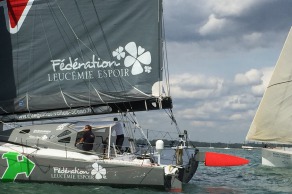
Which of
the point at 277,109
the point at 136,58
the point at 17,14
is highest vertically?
Result: the point at 17,14

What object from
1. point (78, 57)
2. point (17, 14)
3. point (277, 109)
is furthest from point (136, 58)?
point (277, 109)

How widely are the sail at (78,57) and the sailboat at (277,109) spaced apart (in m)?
11.4

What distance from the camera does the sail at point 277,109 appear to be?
2636 centimetres

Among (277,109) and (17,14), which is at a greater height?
(17,14)

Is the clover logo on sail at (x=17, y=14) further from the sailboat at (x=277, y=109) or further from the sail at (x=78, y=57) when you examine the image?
the sailboat at (x=277, y=109)

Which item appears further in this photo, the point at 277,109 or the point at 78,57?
the point at 277,109

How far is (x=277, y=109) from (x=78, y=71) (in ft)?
43.3

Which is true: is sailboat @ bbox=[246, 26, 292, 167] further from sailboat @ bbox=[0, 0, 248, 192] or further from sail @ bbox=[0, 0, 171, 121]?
sail @ bbox=[0, 0, 171, 121]

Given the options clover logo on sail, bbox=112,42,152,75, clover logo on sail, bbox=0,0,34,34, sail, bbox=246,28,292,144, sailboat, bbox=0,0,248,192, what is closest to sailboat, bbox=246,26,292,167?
sail, bbox=246,28,292,144

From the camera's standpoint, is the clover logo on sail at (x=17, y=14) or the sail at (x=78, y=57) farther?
the clover logo on sail at (x=17, y=14)

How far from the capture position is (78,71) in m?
17.7

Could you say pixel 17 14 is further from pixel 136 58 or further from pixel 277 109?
pixel 277 109

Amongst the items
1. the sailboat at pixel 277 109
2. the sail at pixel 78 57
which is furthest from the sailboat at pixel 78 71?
the sailboat at pixel 277 109

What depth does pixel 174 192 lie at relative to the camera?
1508 centimetres
